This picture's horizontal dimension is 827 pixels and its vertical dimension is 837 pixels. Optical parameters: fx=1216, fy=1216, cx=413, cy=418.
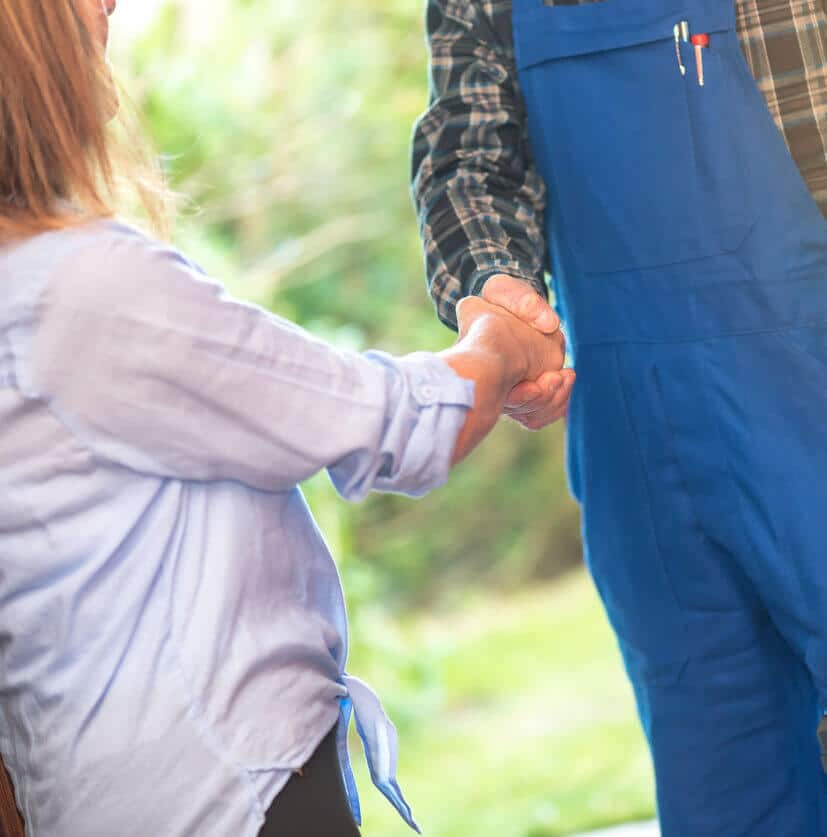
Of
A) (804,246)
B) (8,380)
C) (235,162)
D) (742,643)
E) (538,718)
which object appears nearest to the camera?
(8,380)

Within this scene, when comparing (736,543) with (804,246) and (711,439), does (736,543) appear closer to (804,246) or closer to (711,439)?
(711,439)

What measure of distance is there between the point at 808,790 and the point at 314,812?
735mm

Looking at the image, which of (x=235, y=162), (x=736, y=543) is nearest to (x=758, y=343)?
(x=736, y=543)

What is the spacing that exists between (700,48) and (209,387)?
0.74m

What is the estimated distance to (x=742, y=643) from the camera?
4.73ft

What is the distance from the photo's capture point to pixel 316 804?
1.05 metres

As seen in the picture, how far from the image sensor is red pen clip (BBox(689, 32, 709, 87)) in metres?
1.35

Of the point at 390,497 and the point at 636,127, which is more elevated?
the point at 636,127

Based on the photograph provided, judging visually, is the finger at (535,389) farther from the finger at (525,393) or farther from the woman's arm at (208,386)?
the woman's arm at (208,386)

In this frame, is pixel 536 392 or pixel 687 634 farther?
pixel 687 634

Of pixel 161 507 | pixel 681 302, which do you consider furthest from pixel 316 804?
pixel 681 302

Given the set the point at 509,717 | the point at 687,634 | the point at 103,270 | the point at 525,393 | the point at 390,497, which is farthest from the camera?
the point at 390,497

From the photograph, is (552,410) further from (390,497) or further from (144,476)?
(390,497)

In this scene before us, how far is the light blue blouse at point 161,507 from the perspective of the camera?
92cm
